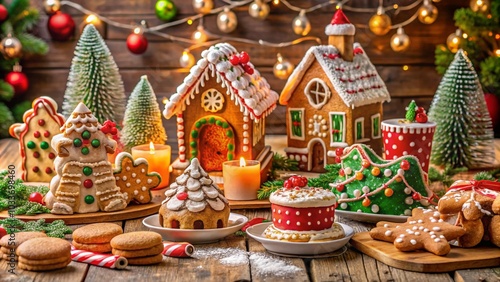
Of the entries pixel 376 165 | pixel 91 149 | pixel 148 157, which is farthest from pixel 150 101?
pixel 376 165

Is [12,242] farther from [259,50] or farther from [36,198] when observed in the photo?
[259,50]

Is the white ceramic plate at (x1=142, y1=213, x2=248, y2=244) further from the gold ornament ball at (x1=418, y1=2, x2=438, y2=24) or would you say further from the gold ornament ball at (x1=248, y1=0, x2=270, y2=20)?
the gold ornament ball at (x1=418, y1=2, x2=438, y2=24)

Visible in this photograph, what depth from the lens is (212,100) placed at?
3.54 metres

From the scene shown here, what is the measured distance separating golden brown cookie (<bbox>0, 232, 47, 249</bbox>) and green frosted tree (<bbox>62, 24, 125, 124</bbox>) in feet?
4.64

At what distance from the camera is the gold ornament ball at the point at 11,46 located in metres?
4.84

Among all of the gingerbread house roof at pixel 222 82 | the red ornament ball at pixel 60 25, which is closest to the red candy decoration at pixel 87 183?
the gingerbread house roof at pixel 222 82

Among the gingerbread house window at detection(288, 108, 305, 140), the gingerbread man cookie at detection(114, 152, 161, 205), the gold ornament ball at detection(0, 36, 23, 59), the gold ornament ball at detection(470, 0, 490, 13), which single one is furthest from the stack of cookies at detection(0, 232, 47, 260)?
the gold ornament ball at detection(470, 0, 490, 13)

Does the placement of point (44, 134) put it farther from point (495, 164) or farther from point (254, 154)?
point (495, 164)

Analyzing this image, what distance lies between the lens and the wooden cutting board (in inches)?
101

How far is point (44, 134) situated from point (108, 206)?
2.09 ft

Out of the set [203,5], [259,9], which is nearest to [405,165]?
[259,9]

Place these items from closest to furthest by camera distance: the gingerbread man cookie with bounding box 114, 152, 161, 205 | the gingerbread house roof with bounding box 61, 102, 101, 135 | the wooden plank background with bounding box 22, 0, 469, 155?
the gingerbread house roof with bounding box 61, 102, 101, 135 → the gingerbread man cookie with bounding box 114, 152, 161, 205 → the wooden plank background with bounding box 22, 0, 469, 155

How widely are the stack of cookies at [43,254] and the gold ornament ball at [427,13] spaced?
303cm

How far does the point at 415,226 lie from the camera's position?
2715 millimetres
